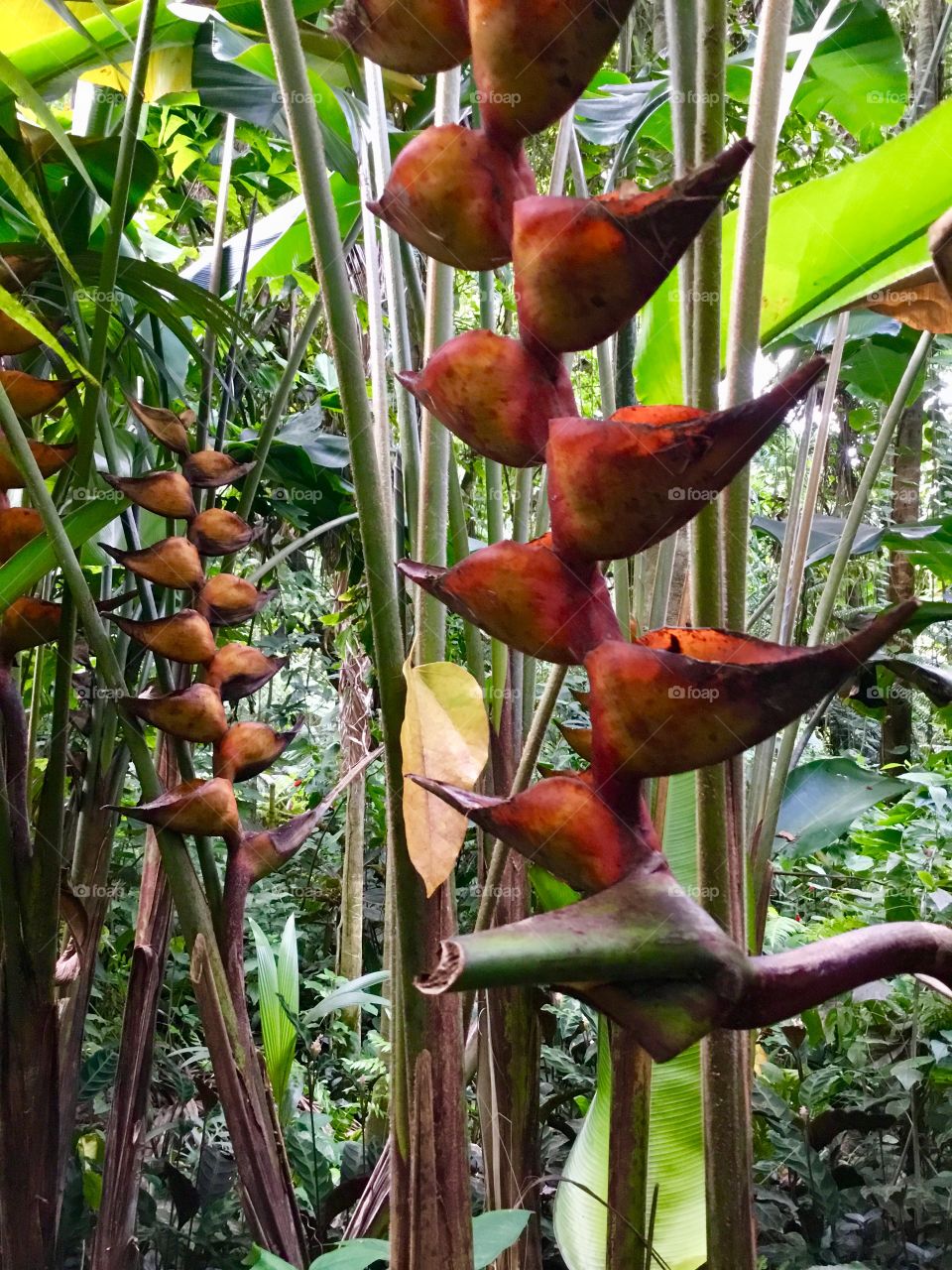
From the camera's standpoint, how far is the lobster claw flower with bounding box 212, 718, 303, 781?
2.15ft

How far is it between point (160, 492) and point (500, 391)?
476mm

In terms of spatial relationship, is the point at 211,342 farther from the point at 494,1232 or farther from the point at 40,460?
the point at 494,1232

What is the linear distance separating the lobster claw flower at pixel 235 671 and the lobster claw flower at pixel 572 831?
43cm

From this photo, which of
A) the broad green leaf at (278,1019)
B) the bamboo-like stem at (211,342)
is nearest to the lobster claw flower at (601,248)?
the bamboo-like stem at (211,342)

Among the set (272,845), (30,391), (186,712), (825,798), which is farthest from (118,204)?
(825,798)

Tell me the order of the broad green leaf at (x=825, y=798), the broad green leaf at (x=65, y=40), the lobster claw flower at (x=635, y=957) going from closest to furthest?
the lobster claw flower at (x=635, y=957) → the broad green leaf at (x=65, y=40) → the broad green leaf at (x=825, y=798)

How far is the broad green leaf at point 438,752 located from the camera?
0.36m

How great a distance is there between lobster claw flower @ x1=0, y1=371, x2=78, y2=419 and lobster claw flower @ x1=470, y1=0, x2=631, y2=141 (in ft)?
1.48

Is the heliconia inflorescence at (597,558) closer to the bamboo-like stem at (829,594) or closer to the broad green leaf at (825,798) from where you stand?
the bamboo-like stem at (829,594)

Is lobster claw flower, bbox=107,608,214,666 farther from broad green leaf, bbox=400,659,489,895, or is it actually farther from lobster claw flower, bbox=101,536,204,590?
broad green leaf, bbox=400,659,489,895

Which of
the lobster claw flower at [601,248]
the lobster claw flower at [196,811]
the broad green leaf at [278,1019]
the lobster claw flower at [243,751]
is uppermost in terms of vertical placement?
the lobster claw flower at [601,248]

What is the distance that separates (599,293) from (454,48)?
5.1 inches

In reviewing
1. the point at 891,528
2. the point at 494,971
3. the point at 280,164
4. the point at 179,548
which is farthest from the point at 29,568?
the point at 891,528

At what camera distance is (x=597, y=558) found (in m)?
0.27
